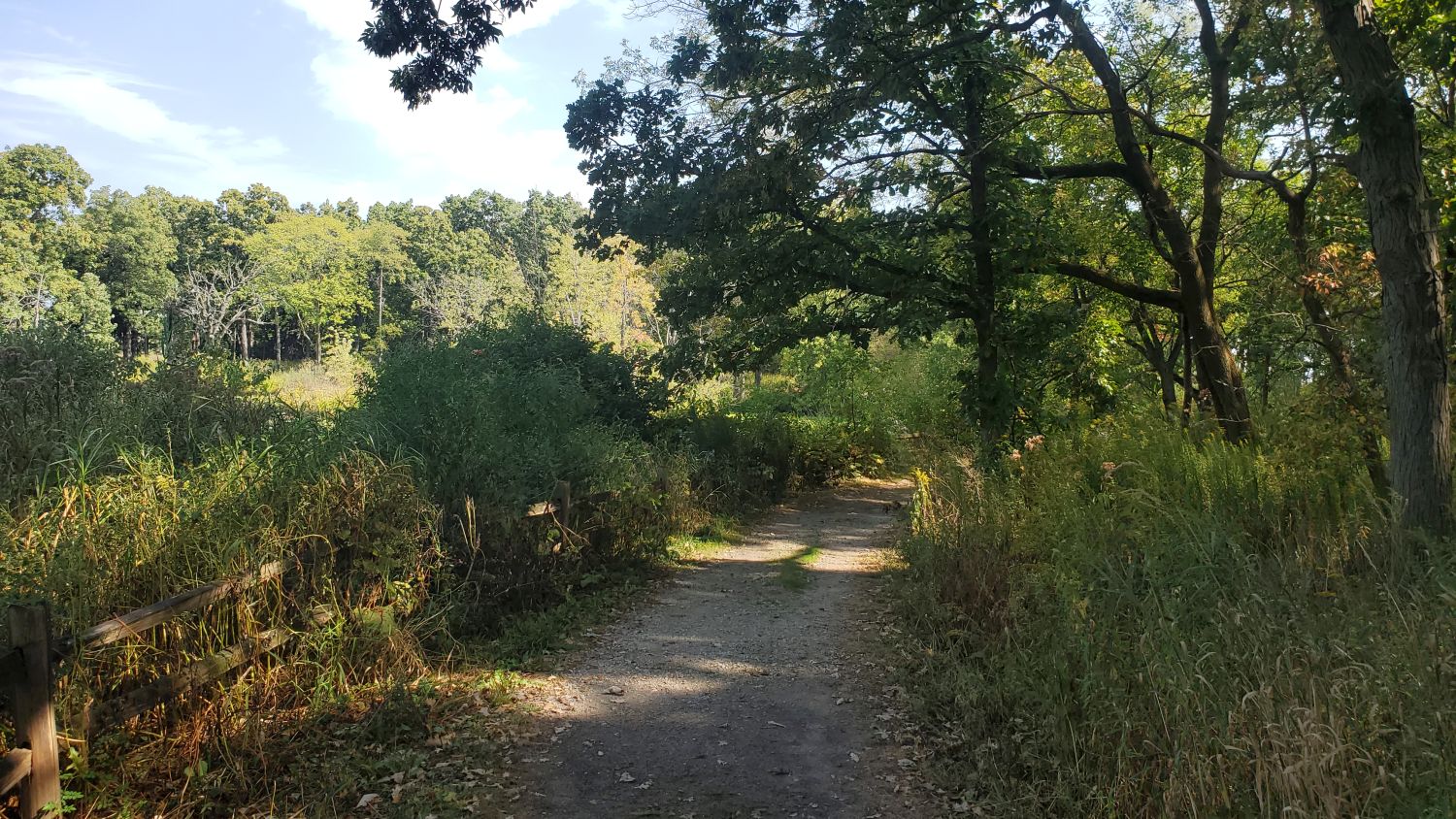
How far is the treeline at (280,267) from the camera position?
4116cm

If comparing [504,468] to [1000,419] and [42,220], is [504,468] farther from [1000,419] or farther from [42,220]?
[42,220]

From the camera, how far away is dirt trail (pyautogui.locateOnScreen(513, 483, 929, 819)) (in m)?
4.74

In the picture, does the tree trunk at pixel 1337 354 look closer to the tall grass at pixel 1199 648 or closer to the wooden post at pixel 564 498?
the tall grass at pixel 1199 648

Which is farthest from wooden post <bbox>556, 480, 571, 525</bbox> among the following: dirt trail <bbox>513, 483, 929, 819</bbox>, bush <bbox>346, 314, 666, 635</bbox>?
dirt trail <bbox>513, 483, 929, 819</bbox>

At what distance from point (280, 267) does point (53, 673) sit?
201ft

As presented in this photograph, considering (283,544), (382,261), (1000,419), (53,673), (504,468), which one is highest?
(382,261)

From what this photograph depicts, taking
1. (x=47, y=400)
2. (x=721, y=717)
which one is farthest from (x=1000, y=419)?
(x=47, y=400)

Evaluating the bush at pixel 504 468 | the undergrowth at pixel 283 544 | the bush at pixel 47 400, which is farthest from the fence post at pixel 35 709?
the bush at pixel 504 468

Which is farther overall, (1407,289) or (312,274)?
(312,274)

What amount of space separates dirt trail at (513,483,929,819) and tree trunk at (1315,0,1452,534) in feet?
12.1

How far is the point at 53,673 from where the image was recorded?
3818 mm

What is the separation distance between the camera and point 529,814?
4531 mm

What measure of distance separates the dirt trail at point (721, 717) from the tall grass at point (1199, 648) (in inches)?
27.4

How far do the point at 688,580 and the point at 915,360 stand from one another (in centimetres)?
1623
